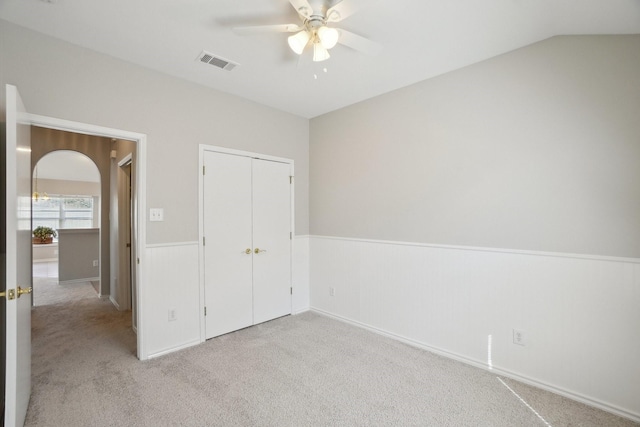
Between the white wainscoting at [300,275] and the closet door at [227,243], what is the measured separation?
0.66 m

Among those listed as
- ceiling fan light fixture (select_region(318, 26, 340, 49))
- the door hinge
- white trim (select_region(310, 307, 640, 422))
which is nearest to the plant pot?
the door hinge

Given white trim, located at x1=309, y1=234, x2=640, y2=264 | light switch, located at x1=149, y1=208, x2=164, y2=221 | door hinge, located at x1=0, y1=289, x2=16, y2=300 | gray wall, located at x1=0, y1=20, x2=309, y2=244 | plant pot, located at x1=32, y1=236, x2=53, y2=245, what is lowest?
plant pot, located at x1=32, y1=236, x2=53, y2=245

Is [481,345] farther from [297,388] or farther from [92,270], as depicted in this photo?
[92,270]

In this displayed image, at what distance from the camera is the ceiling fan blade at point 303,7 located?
1.65 meters

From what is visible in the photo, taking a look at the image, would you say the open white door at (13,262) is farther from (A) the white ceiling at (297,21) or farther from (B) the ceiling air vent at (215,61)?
(B) the ceiling air vent at (215,61)

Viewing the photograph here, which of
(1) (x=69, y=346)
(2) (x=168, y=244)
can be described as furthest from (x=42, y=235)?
(2) (x=168, y=244)

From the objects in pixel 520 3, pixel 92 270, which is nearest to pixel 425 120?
pixel 520 3

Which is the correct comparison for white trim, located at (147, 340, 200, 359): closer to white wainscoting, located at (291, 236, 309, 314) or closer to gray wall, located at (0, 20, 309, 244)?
gray wall, located at (0, 20, 309, 244)

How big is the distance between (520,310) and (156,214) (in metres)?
3.28

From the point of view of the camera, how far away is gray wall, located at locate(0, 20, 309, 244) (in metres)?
2.17

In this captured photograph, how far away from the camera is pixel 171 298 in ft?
9.37

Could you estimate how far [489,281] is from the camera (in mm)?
2521

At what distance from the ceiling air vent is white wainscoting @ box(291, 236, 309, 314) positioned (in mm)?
2166

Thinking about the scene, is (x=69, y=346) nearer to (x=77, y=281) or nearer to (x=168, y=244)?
(x=168, y=244)
